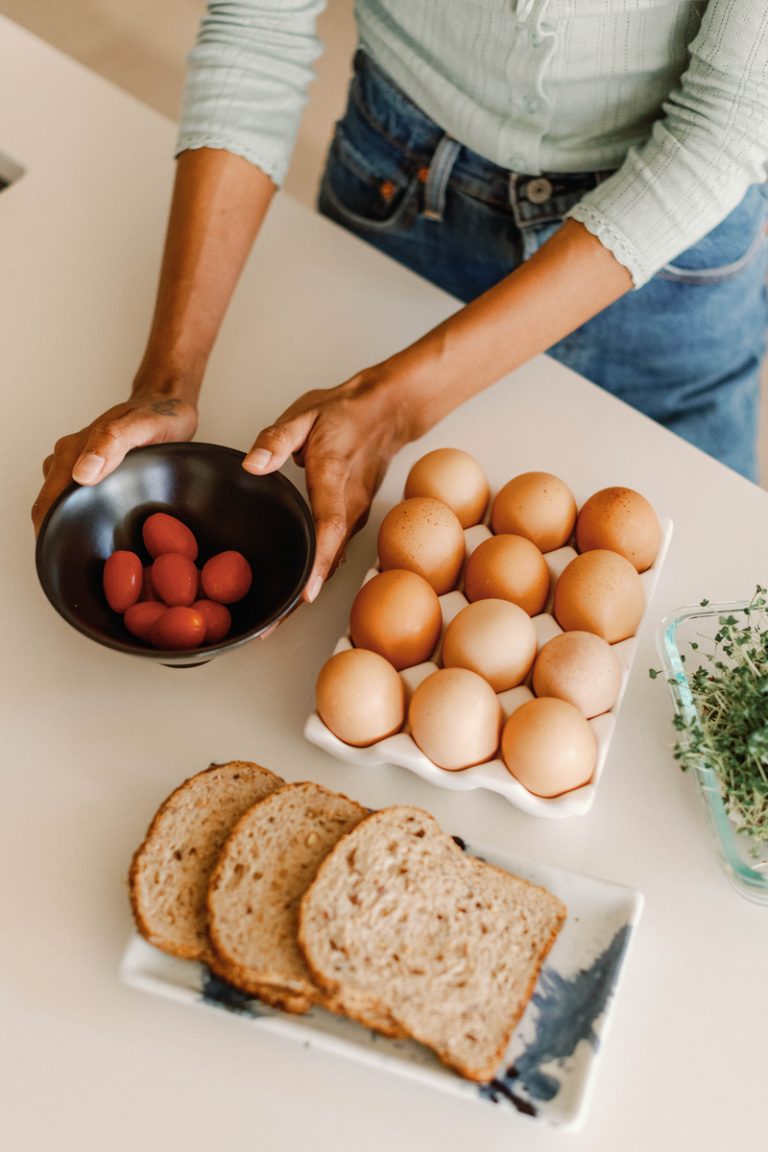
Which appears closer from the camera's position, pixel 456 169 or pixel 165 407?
pixel 165 407

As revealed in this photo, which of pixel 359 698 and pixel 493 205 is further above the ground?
pixel 493 205

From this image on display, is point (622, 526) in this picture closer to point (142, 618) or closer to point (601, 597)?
point (601, 597)

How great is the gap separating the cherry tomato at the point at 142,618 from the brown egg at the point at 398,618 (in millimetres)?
171

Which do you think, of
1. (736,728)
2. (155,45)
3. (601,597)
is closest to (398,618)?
(601,597)

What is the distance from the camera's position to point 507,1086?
0.68 m

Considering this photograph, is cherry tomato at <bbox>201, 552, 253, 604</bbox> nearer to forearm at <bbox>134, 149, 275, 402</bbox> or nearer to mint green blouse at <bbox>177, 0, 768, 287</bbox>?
forearm at <bbox>134, 149, 275, 402</bbox>

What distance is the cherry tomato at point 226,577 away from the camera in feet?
2.86

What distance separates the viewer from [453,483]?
0.94 meters

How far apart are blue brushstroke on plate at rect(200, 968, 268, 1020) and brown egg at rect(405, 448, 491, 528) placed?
1.53 ft

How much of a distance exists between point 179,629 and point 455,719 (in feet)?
0.79

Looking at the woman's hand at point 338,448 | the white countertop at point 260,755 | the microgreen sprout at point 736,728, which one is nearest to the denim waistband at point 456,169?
the white countertop at point 260,755

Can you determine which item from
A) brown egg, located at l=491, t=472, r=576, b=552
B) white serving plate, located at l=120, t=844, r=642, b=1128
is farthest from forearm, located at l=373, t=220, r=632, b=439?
A: white serving plate, located at l=120, t=844, r=642, b=1128

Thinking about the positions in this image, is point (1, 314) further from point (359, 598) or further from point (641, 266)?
point (641, 266)

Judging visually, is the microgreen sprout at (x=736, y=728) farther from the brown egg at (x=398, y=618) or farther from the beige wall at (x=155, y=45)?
the beige wall at (x=155, y=45)
